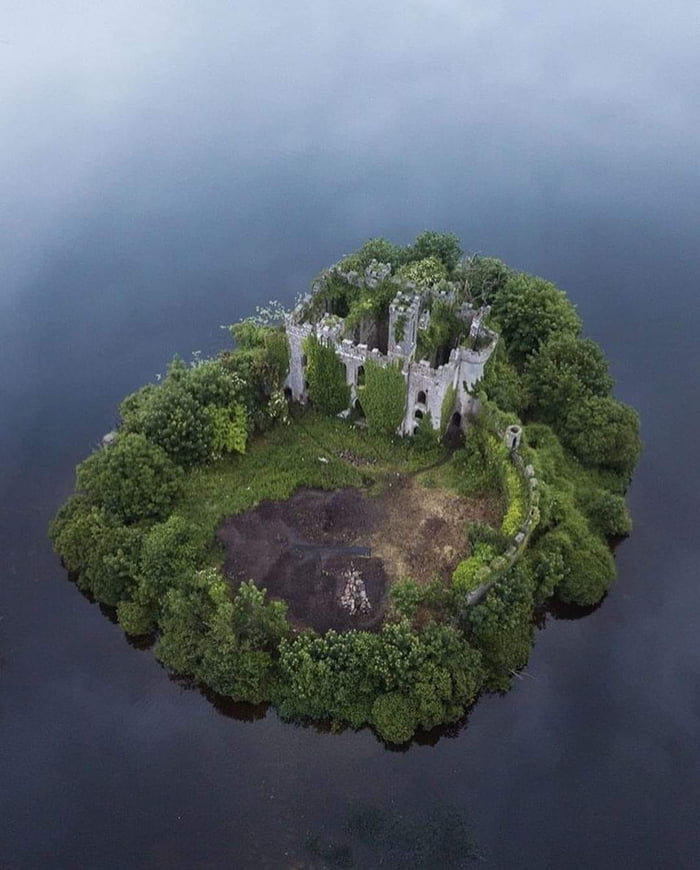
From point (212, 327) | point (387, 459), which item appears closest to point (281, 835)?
point (387, 459)

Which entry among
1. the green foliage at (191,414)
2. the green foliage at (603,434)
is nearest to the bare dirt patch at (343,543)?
the green foliage at (191,414)

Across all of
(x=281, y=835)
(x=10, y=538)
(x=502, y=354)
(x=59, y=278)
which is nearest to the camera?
(x=281, y=835)

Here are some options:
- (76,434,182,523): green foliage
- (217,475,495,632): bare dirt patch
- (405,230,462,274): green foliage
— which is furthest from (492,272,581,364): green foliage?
(76,434,182,523): green foliage

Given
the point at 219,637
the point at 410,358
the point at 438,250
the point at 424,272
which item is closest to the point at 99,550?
the point at 219,637

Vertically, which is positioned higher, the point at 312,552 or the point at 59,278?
the point at 59,278

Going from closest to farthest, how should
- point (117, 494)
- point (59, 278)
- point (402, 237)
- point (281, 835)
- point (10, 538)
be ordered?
point (281, 835) → point (117, 494) → point (10, 538) → point (59, 278) → point (402, 237)

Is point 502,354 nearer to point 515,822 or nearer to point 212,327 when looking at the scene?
point 212,327

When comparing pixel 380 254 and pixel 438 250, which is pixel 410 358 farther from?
pixel 438 250
